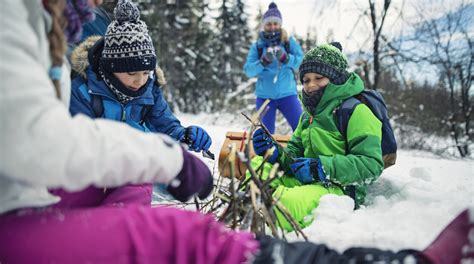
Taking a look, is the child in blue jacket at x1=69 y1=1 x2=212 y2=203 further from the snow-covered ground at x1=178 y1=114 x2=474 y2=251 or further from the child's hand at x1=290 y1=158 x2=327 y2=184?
the snow-covered ground at x1=178 y1=114 x2=474 y2=251

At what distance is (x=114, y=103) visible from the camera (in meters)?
2.40

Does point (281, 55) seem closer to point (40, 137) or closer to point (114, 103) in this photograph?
point (114, 103)

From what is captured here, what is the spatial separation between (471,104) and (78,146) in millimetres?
9389

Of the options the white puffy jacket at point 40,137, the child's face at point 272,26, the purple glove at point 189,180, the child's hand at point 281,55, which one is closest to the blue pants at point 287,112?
the child's hand at point 281,55

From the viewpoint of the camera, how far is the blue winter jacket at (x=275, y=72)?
5.02 meters

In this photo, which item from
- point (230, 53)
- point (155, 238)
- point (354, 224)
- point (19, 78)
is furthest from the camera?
point (230, 53)

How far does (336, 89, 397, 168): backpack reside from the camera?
2.46 metres

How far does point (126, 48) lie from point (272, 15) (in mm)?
3199

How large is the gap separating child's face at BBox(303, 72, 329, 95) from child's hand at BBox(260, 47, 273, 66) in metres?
2.35

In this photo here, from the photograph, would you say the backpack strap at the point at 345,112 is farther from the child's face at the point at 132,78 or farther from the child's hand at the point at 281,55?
the child's hand at the point at 281,55

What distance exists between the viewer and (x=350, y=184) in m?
2.36

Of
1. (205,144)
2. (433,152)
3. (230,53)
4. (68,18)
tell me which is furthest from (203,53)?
(68,18)

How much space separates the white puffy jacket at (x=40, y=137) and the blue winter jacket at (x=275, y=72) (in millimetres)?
4109

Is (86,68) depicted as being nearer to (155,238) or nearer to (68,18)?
(68,18)
